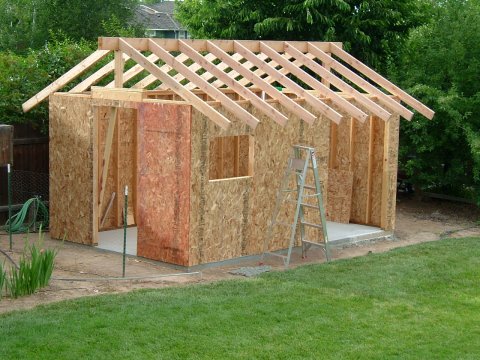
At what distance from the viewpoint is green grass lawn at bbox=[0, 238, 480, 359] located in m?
9.23

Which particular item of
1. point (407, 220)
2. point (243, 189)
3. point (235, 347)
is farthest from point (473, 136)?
point (235, 347)

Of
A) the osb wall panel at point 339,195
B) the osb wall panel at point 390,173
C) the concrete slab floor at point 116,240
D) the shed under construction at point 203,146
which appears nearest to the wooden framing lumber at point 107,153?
the shed under construction at point 203,146

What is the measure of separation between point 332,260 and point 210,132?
2.93 meters

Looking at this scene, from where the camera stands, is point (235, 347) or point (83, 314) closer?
point (235, 347)

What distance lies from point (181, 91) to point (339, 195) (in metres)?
5.32

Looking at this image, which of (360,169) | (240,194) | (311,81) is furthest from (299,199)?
(360,169)

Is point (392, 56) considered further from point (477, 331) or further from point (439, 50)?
point (477, 331)

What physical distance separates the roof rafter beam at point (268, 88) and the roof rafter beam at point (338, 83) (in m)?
1.52

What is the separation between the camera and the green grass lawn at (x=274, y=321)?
9.23m

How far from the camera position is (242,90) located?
13562 mm

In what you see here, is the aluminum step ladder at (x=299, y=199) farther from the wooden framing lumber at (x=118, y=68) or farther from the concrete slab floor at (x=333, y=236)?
the wooden framing lumber at (x=118, y=68)

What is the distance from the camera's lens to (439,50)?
1958cm

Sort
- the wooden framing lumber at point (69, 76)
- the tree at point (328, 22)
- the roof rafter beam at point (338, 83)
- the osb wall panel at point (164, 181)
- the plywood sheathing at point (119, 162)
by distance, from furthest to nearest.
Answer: the tree at point (328, 22) < the plywood sheathing at point (119, 162) < the roof rafter beam at point (338, 83) < the wooden framing lumber at point (69, 76) < the osb wall panel at point (164, 181)

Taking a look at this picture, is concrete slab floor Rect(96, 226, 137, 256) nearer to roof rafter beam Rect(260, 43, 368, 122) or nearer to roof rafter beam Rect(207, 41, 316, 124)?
roof rafter beam Rect(207, 41, 316, 124)
